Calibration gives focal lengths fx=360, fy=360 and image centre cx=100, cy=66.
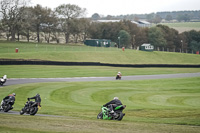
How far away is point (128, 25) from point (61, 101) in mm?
129494

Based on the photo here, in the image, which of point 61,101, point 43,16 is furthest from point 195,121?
point 43,16

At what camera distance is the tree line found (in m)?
109

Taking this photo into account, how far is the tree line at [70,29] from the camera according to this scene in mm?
109312

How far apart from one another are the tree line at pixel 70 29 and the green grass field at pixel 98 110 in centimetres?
7365

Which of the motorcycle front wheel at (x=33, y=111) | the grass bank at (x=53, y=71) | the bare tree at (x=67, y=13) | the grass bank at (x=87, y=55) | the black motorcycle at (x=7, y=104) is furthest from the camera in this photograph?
the bare tree at (x=67, y=13)

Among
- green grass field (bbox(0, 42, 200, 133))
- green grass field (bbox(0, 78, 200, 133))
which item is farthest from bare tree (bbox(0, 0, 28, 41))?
green grass field (bbox(0, 78, 200, 133))

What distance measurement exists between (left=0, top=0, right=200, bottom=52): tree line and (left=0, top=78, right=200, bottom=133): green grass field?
73.7m

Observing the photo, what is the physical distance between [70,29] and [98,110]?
10617 centimetres

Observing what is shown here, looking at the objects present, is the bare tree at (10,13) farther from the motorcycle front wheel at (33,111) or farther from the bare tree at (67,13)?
the motorcycle front wheel at (33,111)

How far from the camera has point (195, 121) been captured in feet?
65.4

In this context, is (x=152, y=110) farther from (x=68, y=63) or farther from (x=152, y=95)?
(x=68, y=63)

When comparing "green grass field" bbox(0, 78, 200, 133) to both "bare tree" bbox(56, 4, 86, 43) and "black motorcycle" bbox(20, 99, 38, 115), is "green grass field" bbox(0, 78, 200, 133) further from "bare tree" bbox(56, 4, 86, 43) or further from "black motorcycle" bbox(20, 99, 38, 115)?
"bare tree" bbox(56, 4, 86, 43)

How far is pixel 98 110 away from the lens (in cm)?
2539

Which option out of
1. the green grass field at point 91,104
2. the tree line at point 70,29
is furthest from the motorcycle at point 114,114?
the tree line at point 70,29
